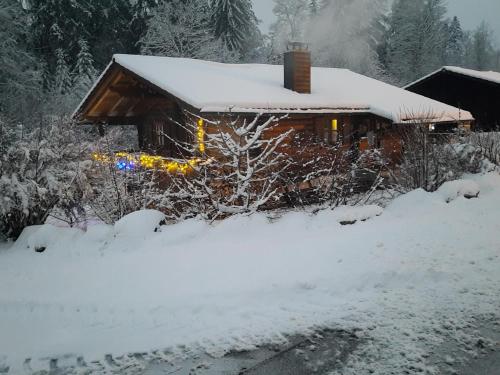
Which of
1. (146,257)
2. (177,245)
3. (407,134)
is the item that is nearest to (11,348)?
(146,257)

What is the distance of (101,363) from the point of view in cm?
332

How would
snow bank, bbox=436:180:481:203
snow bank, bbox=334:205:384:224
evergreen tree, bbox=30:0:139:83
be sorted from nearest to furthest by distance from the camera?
snow bank, bbox=334:205:384:224
snow bank, bbox=436:180:481:203
evergreen tree, bbox=30:0:139:83

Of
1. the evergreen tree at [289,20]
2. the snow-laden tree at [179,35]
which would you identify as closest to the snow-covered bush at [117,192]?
the snow-laden tree at [179,35]

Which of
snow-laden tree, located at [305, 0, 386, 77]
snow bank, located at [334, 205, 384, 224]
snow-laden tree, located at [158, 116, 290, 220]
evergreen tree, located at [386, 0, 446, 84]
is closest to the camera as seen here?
snow bank, located at [334, 205, 384, 224]

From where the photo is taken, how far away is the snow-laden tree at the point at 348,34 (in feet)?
127

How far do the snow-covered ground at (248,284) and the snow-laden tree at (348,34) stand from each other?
34726 millimetres

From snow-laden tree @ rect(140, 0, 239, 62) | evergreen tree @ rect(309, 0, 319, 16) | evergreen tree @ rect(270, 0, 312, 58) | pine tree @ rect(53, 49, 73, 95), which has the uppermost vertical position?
evergreen tree @ rect(309, 0, 319, 16)

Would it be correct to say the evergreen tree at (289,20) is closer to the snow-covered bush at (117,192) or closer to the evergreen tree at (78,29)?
the evergreen tree at (78,29)

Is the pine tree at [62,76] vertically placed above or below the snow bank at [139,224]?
above

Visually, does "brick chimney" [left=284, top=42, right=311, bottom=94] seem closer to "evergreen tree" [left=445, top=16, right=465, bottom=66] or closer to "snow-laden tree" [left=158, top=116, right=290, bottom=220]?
"snow-laden tree" [left=158, top=116, right=290, bottom=220]

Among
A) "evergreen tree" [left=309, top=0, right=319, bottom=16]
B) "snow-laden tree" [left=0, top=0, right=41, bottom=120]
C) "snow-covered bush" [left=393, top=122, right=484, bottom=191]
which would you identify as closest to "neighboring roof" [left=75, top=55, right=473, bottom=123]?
"snow-covered bush" [left=393, top=122, right=484, bottom=191]

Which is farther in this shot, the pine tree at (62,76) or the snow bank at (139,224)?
the pine tree at (62,76)

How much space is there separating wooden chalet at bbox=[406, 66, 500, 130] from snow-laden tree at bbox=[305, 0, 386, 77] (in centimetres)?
1133

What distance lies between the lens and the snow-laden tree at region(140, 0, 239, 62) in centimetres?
2817
